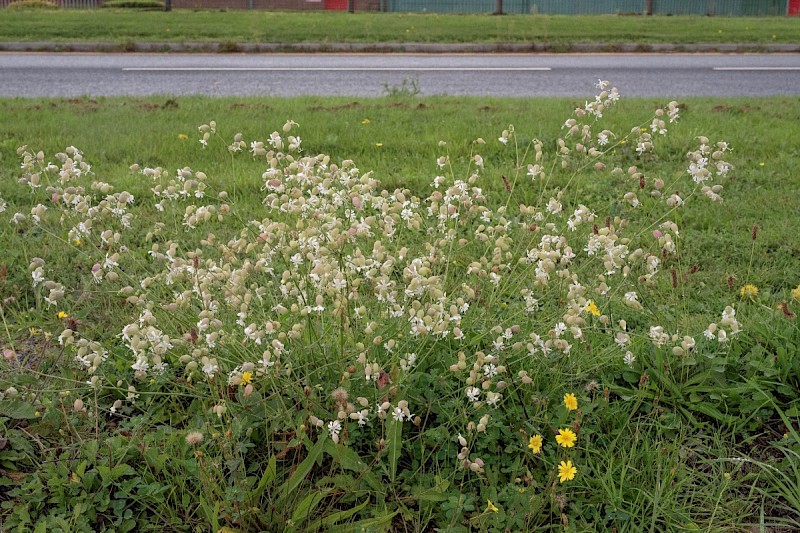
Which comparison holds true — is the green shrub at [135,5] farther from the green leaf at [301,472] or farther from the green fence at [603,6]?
the green leaf at [301,472]

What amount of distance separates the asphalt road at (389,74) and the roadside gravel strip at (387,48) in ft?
1.98

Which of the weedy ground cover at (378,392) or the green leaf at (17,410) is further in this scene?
the green leaf at (17,410)

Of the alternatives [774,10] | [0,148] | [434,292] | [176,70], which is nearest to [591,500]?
[434,292]

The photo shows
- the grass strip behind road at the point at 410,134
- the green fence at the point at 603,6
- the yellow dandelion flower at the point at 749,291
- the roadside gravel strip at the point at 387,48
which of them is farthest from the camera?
the green fence at the point at 603,6

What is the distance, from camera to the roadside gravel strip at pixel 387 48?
1377 cm

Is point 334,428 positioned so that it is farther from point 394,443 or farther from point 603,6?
point 603,6

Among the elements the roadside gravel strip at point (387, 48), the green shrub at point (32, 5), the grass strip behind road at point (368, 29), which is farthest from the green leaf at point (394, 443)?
the green shrub at point (32, 5)

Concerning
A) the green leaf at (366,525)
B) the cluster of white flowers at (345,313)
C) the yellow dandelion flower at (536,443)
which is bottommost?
the green leaf at (366,525)

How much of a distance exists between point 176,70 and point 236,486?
9853 millimetres

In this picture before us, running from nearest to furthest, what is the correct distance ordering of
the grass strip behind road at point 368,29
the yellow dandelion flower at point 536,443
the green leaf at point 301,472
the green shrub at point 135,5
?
the green leaf at point 301,472, the yellow dandelion flower at point 536,443, the grass strip behind road at point 368,29, the green shrub at point 135,5

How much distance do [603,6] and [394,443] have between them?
2299 cm

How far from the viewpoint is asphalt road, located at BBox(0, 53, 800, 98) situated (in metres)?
9.51

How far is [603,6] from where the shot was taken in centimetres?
2334

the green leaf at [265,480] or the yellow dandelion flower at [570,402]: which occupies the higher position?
the yellow dandelion flower at [570,402]
